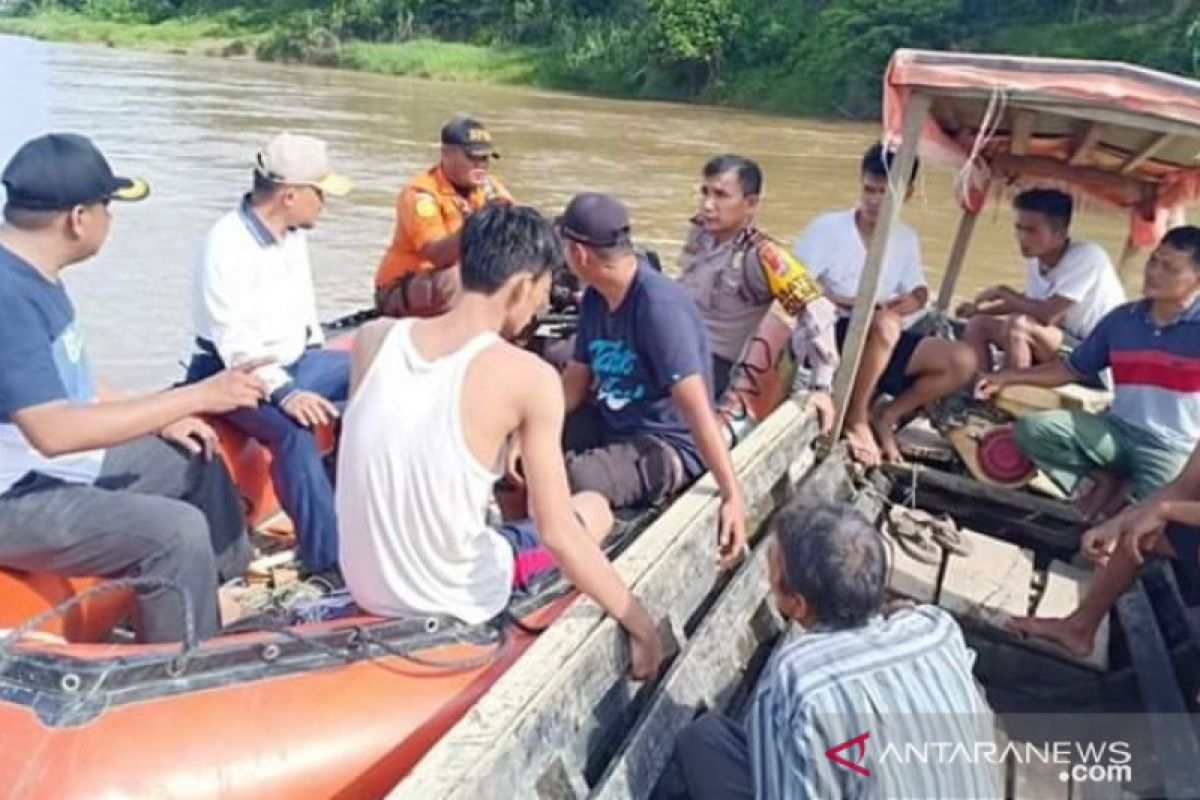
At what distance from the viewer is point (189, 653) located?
2510 millimetres

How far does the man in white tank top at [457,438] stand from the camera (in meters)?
2.46

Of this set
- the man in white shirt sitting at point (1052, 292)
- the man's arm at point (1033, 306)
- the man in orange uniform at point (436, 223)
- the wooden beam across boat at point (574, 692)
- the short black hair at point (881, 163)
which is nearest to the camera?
the wooden beam across boat at point (574, 692)

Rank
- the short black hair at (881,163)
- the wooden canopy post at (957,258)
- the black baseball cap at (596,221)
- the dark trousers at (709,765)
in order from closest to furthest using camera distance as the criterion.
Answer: the dark trousers at (709,765)
the black baseball cap at (596,221)
the short black hair at (881,163)
the wooden canopy post at (957,258)

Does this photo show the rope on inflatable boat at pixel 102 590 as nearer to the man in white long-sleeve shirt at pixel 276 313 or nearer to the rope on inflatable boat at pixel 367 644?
the rope on inflatable boat at pixel 367 644

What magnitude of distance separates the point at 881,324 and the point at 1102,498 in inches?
39.0

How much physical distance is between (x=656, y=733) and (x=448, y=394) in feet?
3.06

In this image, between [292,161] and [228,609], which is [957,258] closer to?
[292,161]

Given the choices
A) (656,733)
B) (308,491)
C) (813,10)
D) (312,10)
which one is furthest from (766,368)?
(312,10)

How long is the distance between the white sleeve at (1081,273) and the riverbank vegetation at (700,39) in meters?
24.5

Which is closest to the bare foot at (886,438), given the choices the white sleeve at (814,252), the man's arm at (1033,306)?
the white sleeve at (814,252)

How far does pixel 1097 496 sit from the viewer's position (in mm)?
→ 4289

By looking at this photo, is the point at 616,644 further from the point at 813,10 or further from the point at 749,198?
the point at 813,10

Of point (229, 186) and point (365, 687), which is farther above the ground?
point (365, 687)

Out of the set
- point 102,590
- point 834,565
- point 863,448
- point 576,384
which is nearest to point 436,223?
point 576,384
